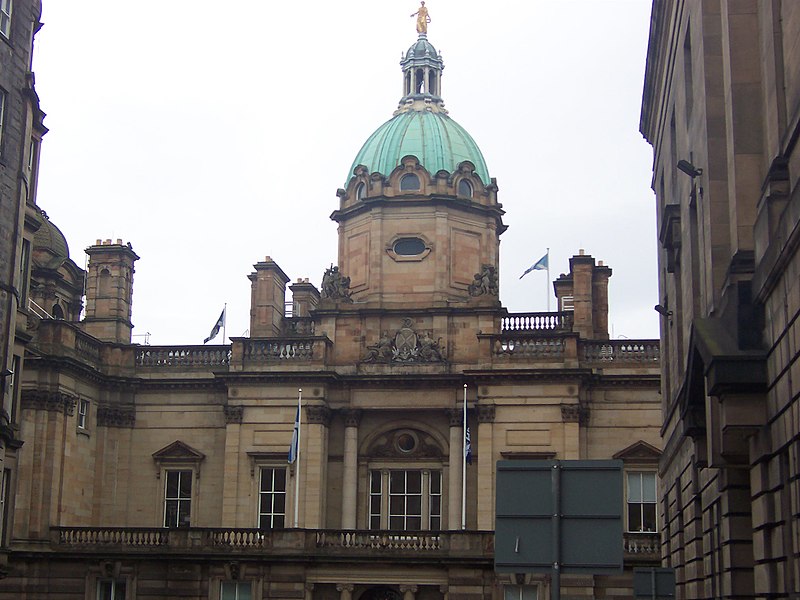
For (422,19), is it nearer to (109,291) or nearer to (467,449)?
(109,291)

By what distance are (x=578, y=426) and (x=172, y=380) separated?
1699 cm

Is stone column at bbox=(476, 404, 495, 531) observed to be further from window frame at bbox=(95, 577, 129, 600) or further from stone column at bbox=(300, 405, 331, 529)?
window frame at bbox=(95, 577, 129, 600)

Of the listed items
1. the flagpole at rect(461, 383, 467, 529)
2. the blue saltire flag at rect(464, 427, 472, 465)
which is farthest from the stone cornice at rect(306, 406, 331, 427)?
the blue saltire flag at rect(464, 427, 472, 465)

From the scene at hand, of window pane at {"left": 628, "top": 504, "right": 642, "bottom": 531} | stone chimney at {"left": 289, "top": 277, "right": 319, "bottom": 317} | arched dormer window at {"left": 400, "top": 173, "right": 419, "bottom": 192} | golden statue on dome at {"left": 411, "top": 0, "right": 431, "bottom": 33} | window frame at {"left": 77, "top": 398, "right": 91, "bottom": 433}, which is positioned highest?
golden statue on dome at {"left": 411, "top": 0, "right": 431, "bottom": 33}

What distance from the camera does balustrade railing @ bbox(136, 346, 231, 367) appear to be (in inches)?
2173

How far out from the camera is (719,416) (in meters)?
18.9

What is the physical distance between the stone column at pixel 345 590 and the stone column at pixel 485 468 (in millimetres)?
5526

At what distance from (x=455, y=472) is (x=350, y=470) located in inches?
167

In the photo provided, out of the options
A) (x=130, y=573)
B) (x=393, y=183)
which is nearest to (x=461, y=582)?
(x=130, y=573)

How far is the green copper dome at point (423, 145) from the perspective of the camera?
57750 millimetres

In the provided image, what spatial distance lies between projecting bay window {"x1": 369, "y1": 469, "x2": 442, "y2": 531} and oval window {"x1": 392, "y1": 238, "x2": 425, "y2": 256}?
9658 mm

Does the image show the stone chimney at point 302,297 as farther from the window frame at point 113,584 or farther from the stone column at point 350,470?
the window frame at point 113,584

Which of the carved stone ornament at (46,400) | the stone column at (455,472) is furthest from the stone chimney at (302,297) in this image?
the carved stone ornament at (46,400)

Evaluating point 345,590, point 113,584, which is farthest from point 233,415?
point 345,590
